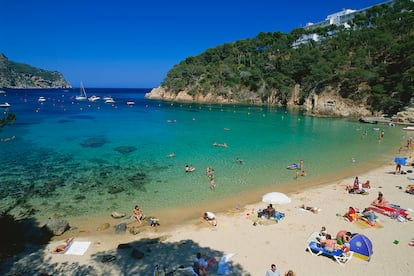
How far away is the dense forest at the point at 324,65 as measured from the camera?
49500 mm

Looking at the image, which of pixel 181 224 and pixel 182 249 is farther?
pixel 181 224

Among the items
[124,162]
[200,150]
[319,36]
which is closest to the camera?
[124,162]

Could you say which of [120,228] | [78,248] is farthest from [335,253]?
[78,248]

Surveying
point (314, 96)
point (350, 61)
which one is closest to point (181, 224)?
point (314, 96)

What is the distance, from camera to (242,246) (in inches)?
409

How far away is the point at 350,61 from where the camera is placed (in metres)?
58.1

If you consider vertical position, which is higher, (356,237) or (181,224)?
(356,237)

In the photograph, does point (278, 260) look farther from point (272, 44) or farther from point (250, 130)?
point (272, 44)

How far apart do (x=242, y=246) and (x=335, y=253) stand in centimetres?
342

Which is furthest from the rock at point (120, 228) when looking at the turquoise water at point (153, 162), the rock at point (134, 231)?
the turquoise water at point (153, 162)

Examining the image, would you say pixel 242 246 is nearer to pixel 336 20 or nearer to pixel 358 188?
pixel 358 188

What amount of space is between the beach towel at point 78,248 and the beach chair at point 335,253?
29.2 feet

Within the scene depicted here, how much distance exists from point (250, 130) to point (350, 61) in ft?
117

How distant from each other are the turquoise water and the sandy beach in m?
3.08
